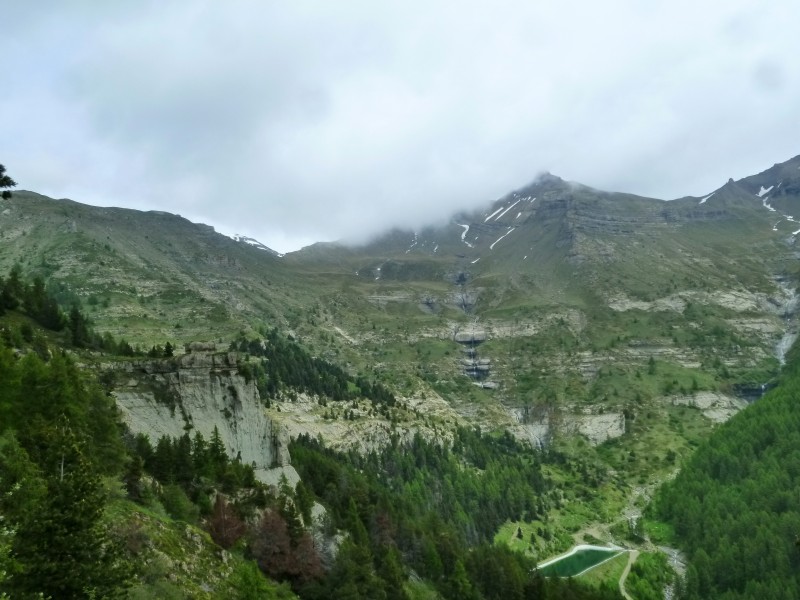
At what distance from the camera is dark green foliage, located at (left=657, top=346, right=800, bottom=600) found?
4626 inches

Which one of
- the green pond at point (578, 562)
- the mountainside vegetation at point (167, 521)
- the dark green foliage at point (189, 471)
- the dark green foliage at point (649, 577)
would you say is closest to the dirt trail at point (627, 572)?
the dark green foliage at point (649, 577)

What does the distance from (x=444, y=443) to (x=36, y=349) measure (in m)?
136

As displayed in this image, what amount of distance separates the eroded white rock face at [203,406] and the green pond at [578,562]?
75.8 m

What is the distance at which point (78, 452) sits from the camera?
25969mm

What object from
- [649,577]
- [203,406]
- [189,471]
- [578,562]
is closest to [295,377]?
[578,562]

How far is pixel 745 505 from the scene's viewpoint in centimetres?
14212

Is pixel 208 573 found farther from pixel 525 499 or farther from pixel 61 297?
pixel 61 297

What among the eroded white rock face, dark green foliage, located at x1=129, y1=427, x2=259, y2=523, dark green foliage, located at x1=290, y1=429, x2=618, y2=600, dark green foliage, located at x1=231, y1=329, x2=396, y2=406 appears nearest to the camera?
dark green foliage, located at x1=129, y1=427, x2=259, y2=523

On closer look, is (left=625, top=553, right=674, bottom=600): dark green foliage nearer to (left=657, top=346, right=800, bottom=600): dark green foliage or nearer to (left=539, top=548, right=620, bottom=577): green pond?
(left=657, top=346, right=800, bottom=600): dark green foliage

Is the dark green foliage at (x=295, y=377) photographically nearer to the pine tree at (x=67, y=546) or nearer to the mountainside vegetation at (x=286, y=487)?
the mountainside vegetation at (x=286, y=487)

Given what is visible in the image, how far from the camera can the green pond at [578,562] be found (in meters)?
124

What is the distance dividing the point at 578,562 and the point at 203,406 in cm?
9904

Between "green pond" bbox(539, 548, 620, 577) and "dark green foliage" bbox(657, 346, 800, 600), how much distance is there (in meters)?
17.9

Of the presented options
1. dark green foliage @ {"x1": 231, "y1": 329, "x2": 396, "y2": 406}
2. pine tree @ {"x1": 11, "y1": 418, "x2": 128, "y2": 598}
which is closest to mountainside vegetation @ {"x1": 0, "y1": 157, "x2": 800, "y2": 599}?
pine tree @ {"x1": 11, "y1": 418, "x2": 128, "y2": 598}
